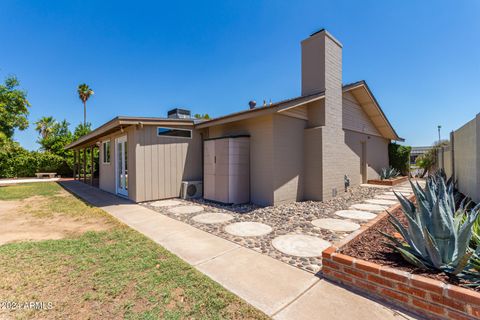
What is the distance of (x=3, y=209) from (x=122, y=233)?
5.77m

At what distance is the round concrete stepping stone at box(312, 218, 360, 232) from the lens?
4.48 metres

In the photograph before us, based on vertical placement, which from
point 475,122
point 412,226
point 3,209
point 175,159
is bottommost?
point 3,209

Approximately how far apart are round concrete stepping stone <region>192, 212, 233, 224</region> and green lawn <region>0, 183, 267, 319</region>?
5.38 feet

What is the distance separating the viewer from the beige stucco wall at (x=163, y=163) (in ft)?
24.4

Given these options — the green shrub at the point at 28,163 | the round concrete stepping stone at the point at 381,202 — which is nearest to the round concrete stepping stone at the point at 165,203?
the round concrete stepping stone at the point at 381,202

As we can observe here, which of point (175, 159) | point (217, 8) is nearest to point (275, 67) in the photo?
→ point (217, 8)

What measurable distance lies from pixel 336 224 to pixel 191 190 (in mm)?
5477

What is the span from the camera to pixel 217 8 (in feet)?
29.7

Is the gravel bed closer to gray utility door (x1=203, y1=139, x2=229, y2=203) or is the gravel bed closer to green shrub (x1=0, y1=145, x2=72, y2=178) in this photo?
gray utility door (x1=203, y1=139, x2=229, y2=203)

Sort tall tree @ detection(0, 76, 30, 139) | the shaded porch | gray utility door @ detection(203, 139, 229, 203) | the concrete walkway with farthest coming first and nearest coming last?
1. the shaded porch
2. tall tree @ detection(0, 76, 30, 139)
3. gray utility door @ detection(203, 139, 229, 203)
4. the concrete walkway

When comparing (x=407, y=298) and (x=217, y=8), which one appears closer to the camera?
(x=407, y=298)

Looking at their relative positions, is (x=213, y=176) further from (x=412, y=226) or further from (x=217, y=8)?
(x=217, y=8)

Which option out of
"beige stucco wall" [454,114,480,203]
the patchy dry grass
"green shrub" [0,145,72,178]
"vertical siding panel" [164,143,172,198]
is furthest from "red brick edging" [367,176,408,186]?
"green shrub" [0,145,72,178]

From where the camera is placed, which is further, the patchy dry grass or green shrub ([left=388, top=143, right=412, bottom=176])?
green shrub ([left=388, top=143, right=412, bottom=176])
